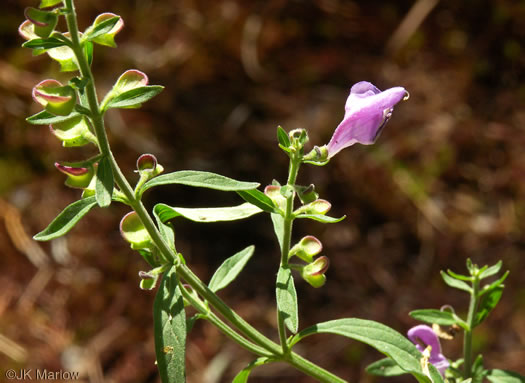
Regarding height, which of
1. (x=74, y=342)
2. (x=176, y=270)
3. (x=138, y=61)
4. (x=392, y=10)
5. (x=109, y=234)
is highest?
(x=176, y=270)

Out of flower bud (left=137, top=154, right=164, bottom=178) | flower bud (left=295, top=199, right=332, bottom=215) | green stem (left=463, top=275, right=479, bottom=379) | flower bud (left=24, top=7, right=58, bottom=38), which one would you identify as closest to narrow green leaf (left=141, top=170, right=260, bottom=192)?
flower bud (left=137, top=154, right=164, bottom=178)

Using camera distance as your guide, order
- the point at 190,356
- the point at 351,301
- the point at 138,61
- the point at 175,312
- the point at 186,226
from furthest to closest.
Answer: the point at 138,61
the point at 186,226
the point at 351,301
the point at 190,356
the point at 175,312

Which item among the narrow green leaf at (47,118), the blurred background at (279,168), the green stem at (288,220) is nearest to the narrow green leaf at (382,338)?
the green stem at (288,220)

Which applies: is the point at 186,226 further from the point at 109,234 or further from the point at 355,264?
the point at 355,264

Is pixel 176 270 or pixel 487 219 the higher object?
pixel 176 270

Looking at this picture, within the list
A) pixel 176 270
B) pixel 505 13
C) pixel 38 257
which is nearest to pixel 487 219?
pixel 505 13

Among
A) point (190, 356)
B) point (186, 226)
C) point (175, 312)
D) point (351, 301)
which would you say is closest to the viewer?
point (175, 312)
